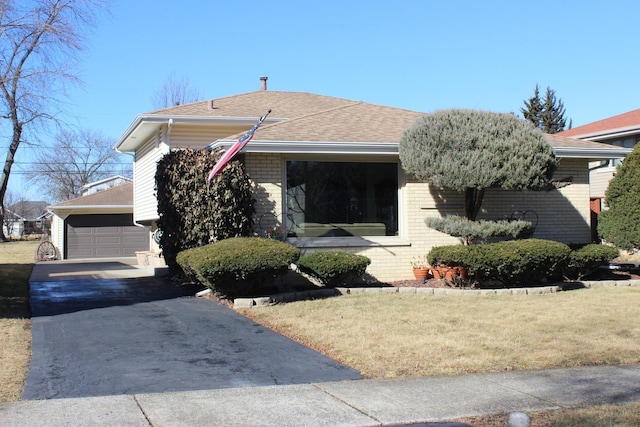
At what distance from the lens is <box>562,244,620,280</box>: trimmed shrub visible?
14016mm

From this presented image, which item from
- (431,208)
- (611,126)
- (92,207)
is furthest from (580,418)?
(92,207)

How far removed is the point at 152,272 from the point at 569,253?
37.6 feet

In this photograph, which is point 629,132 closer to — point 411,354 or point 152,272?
point 152,272

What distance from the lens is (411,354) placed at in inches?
311

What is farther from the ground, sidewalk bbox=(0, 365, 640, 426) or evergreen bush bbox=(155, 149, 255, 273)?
evergreen bush bbox=(155, 149, 255, 273)

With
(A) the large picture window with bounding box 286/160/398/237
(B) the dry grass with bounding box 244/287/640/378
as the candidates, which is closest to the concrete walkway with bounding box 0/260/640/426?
(B) the dry grass with bounding box 244/287/640/378

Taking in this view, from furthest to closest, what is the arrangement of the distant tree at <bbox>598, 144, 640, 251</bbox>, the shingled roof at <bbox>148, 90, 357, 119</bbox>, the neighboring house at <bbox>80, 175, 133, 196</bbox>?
the neighboring house at <bbox>80, 175, 133, 196</bbox> < the shingled roof at <bbox>148, 90, 357, 119</bbox> < the distant tree at <bbox>598, 144, 640, 251</bbox>

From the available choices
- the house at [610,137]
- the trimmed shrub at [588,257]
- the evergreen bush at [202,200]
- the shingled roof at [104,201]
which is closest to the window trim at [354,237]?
the evergreen bush at [202,200]

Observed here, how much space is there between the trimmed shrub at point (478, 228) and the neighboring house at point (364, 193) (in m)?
0.82

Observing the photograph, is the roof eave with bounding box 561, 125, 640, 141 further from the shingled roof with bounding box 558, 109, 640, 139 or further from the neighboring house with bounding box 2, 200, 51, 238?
the neighboring house with bounding box 2, 200, 51, 238

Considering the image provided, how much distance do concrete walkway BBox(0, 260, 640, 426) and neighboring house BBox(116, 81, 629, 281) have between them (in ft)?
25.8

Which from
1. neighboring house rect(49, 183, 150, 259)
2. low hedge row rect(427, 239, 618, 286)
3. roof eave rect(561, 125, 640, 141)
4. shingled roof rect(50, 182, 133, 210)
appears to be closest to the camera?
low hedge row rect(427, 239, 618, 286)

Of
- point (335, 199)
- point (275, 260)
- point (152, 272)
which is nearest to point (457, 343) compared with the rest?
point (275, 260)

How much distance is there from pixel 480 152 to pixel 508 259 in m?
2.27
